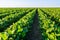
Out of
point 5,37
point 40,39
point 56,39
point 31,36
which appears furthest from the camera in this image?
point 31,36

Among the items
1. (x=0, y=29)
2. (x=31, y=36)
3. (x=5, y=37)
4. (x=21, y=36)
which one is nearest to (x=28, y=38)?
(x=31, y=36)

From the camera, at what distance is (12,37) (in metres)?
8.86

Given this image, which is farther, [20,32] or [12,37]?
[20,32]

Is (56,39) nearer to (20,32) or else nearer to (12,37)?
(12,37)

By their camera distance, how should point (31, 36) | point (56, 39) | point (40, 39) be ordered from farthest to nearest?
point (31, 36), point (40, 39), point (56, 39)

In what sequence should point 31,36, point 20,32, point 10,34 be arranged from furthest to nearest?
1. point 31,36
2. point 20,32
3. point 10,34

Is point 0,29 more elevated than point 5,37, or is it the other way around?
point 5,37

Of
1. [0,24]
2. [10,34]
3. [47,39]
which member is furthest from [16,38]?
[0,24]

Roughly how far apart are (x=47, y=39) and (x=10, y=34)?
6.30ft

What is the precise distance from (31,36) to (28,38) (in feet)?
2.18

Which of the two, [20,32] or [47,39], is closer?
[47,39]

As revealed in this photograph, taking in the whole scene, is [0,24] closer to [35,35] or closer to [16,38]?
[35,35]

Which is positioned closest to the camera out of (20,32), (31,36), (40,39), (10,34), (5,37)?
(5,37)

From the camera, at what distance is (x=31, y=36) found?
12.9 metres
